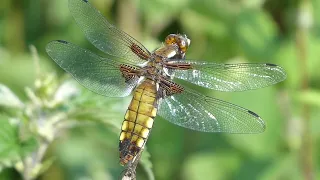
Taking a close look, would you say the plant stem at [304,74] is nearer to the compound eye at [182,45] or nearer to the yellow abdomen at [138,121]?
the compound eye at [182,45]

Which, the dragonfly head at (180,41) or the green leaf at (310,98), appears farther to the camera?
the green leaf at (310,98)

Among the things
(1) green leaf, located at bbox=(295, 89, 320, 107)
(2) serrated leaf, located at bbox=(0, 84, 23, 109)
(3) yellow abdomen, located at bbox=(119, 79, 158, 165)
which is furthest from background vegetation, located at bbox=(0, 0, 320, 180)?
(3) yellow abdomen, located at bbox=(119, 79, 158, 165)

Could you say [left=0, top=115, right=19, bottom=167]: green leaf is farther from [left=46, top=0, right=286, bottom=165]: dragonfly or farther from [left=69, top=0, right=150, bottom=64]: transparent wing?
[left=69, top=0, right=150, bottom=64]: transparent wing

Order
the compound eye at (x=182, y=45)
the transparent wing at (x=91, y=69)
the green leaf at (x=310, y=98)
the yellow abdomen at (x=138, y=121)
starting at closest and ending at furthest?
the yellow abdomen at (x=138, y=121), the transparent wing at (x=91, y=69), the compound eye at (x=182, y=45), the green leaf at (x=310, y=98)

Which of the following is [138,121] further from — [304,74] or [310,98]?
[304,74]

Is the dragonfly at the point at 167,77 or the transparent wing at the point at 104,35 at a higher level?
the transparent wing at the point at 104,35

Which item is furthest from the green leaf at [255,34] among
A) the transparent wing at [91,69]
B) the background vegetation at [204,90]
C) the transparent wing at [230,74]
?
the transparent wing at [91,69]
